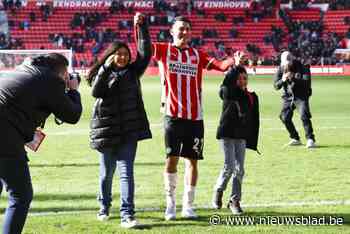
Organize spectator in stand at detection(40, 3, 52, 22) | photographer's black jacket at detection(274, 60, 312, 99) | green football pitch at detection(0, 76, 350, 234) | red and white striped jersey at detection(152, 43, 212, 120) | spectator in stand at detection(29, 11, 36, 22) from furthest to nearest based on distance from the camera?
spectator in stand at detection(40, 3, 52, 22), spectator in stand at detection(29, 11, 36, 22), photographer's black jacket at detection(274, 60, 312, 99), red and white striped jersey at detection(152, 43, 212, 120), green football pitch at detection(0, 76, 350, 234)

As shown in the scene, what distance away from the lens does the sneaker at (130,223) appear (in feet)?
24.8

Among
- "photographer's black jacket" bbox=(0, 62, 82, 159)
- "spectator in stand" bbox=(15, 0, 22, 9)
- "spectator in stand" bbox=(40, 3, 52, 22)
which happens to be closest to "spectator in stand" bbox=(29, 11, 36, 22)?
"spectator in stand" bbox=(40, 3, 52, 22)

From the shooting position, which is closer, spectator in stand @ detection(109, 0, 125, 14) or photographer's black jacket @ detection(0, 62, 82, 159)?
photographer's black jacket @ detection(0, 62, 82, 159)

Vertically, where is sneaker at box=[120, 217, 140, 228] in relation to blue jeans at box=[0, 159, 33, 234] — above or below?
below

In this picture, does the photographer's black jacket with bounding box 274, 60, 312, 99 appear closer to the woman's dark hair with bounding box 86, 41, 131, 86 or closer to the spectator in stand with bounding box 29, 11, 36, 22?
the woman's dark hair with bounding box 86, 41, 131, 86

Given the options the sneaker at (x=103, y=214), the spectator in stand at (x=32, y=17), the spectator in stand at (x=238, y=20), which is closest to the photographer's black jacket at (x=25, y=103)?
the sneaker at (x=103, y=214)

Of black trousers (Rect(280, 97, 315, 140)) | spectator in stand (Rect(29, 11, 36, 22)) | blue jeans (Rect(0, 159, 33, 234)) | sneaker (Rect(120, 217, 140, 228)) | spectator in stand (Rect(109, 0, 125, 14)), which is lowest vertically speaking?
spectator in stand (Rect(29, 11, 36, 22))

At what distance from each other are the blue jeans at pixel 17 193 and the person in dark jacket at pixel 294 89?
9367mm

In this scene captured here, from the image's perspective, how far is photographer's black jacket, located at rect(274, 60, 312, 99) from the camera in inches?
594

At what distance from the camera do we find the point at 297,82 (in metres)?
15.1

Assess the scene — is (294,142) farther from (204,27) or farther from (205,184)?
(204,27)

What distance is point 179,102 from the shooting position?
26.6 feet

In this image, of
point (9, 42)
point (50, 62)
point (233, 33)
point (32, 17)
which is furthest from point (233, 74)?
point (32, 17)

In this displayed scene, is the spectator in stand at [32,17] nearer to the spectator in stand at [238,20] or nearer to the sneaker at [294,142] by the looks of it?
the spectator in stand at [238,20]
